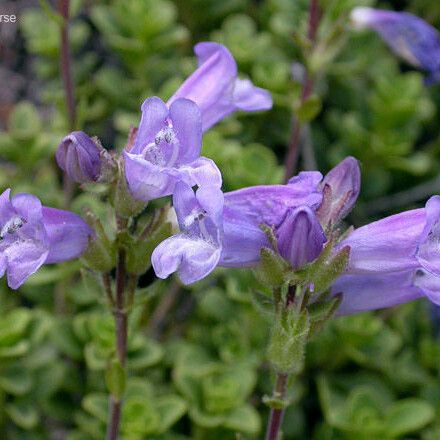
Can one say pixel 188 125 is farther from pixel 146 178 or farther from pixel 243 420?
pixel 243 420

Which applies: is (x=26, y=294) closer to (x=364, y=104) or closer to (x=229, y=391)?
(x=229, y=391)

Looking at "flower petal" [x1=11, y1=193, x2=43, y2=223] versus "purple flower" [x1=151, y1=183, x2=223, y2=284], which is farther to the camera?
"flower petal" [x1=11, y1=193, x2=43, y2=223]

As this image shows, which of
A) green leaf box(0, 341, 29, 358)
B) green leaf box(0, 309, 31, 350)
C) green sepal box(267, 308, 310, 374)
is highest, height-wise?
green sepal box(267, 308, 310, 374)

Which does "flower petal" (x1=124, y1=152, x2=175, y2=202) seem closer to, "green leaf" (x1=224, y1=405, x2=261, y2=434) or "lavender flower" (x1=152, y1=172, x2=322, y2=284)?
"lavender flower" (x1=152, y1=172, x2=322, y2=284)

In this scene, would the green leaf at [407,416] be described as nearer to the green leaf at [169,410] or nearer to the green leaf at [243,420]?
the green leaf at [243,420]

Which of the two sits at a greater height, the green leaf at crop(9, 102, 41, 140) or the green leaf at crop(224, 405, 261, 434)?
the green leaf at crop(9, 102, 41, 140)

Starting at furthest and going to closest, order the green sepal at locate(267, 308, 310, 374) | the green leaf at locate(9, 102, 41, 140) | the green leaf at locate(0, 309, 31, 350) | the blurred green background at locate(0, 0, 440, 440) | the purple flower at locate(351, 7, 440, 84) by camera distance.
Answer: the green leaf at locate(9, 102, 41, 140), the purple flower at locate(351, 7, 440, 84), the blurred green background at locate(0, 0, 440, 440), the green leaf at locate(0, 309, 31, 350), the green sepal at locate(267, 308, 310, 374)

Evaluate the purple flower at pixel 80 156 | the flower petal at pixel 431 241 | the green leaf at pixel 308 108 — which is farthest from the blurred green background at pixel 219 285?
the flower petal at pixel 431 241

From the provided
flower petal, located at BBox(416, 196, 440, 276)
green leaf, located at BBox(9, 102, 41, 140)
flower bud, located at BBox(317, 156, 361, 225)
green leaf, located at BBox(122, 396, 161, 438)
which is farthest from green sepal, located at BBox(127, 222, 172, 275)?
green leaf, located at BBox(9, 102, 41, 140)
